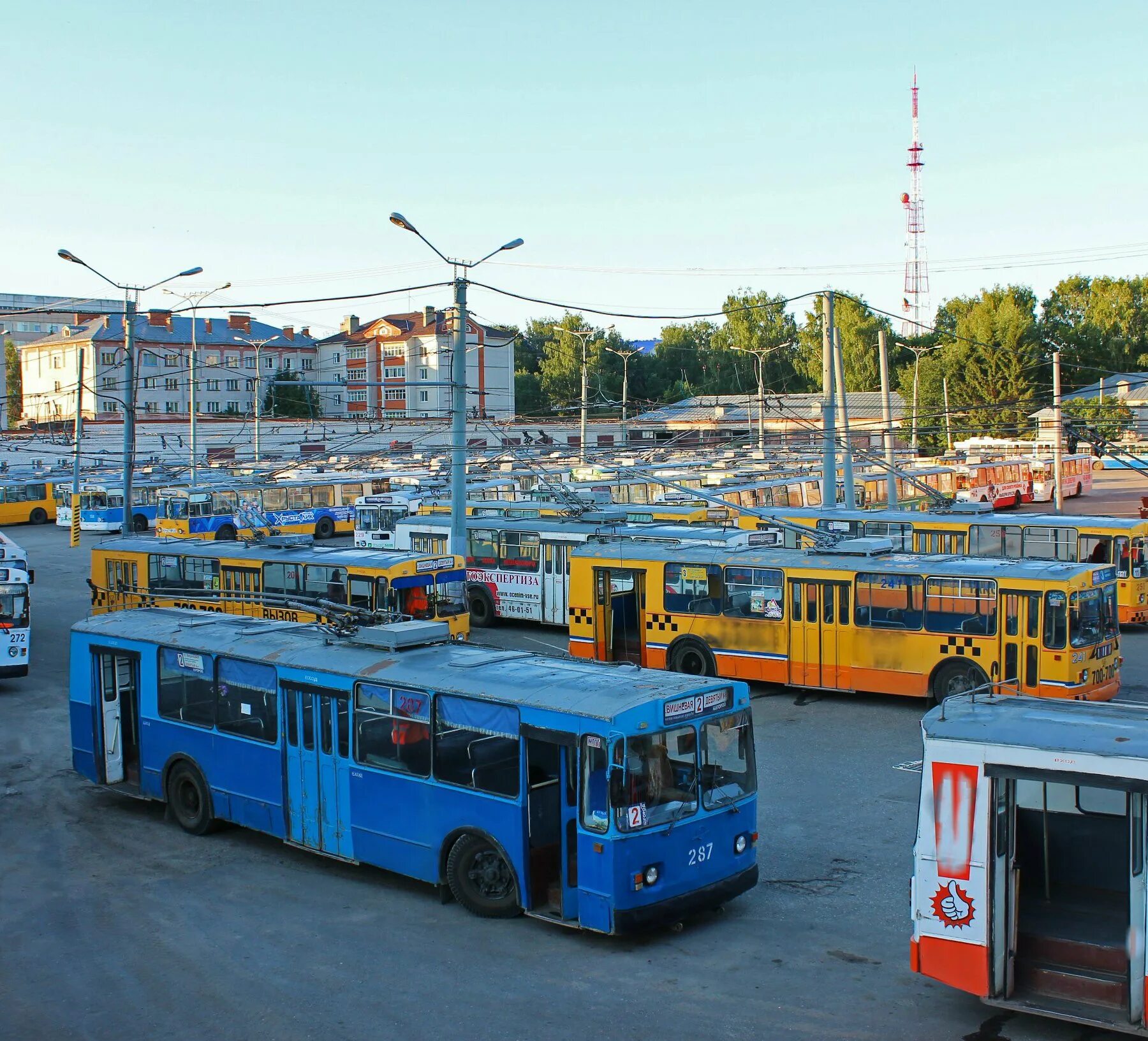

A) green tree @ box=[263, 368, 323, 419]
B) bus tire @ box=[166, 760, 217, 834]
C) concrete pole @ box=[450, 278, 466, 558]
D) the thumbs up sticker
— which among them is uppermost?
green tree @ box=[263, 368, 323, 419]

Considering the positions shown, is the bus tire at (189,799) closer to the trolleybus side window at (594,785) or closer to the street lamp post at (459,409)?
the trolleybus side window at (594,785)

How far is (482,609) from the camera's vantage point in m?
28.6

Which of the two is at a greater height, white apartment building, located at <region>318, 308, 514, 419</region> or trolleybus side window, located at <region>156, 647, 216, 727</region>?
white apartment building, located at <region>318, 308, 514, 419</region>

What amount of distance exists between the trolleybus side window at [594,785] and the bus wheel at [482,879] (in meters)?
1.04

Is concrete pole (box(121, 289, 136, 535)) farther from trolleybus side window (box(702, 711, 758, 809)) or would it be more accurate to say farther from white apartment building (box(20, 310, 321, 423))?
white apartment building (box(20, 310, 321, 423))

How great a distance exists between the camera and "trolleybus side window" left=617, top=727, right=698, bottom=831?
30.9 ft

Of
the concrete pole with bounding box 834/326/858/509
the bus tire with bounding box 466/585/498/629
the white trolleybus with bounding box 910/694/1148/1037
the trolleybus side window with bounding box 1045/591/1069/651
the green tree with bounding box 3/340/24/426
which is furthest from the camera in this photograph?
the green tree with bounding box 3/340/24/426

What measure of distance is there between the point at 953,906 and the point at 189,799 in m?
8.55

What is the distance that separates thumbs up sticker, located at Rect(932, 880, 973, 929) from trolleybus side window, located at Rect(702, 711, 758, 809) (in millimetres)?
2297

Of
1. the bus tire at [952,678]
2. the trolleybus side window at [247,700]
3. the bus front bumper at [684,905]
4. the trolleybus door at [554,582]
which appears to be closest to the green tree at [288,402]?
the trolleybus door at [554,582]

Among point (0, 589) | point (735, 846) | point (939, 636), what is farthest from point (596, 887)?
point (0, 589)

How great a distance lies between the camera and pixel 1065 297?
375 ft

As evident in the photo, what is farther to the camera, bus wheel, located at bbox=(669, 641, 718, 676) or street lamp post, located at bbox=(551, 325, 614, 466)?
street lamp post, located at bbox=(551, 325, 614, 466)

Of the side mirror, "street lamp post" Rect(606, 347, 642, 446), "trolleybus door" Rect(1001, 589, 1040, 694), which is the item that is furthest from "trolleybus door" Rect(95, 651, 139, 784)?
"street lamp post" Rect(606, 347, 642, 446)
